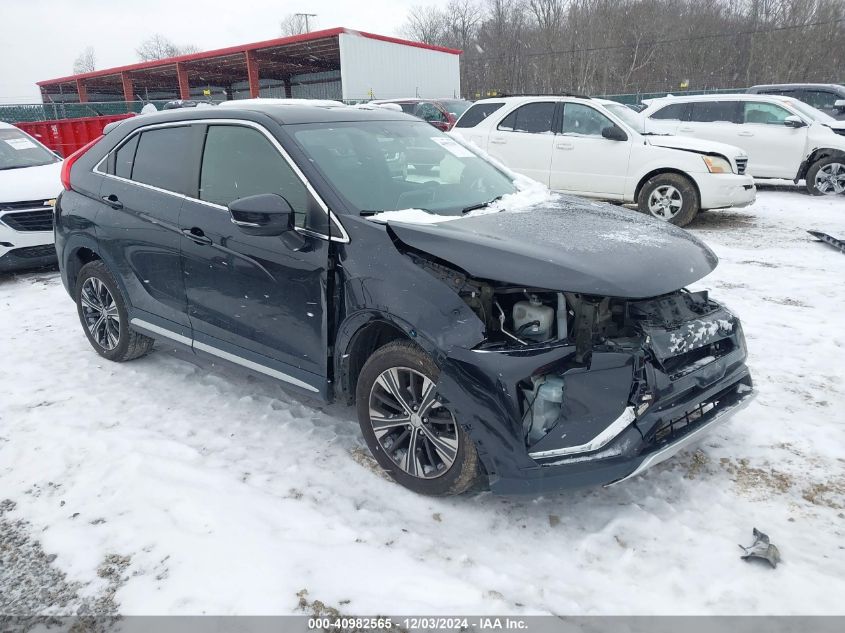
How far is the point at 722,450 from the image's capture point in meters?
3.37

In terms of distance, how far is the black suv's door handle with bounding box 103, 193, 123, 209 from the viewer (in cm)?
431

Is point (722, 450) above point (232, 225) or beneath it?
beneath

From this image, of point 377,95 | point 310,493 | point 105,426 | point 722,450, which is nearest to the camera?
point 310,493

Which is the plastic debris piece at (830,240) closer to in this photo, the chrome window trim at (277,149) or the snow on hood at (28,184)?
the chrome window trim at (277,149)

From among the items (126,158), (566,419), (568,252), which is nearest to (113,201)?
(126,158)

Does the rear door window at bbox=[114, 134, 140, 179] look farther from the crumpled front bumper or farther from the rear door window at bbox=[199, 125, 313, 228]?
the crumpled front bumper

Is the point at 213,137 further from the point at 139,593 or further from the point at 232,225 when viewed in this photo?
the point at 139,593

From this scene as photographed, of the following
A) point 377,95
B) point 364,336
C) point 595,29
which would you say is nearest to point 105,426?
point 364,336

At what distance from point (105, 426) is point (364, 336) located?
1.88 metres

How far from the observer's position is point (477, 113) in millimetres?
10320

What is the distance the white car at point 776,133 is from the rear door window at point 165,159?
928 centimetres

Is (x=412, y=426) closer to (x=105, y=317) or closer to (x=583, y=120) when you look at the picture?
(x=105, y=317)

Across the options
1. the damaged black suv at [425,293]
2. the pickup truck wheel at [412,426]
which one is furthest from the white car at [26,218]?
the pickup truck wheel at [412,426]

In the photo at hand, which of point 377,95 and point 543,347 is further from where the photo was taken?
point 377,95
